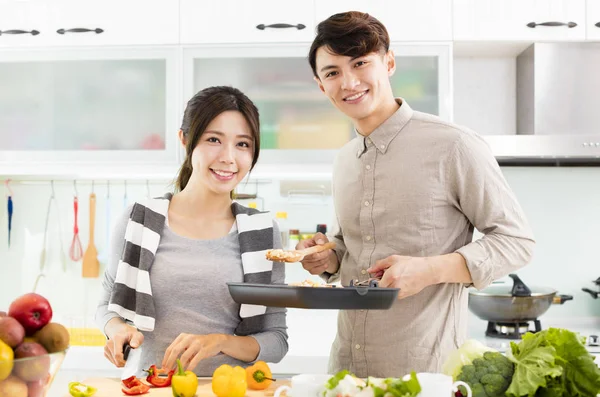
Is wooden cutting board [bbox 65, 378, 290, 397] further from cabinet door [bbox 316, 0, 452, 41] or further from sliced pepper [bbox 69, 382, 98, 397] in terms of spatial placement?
cabinet door [bbox 316, 0, 452, 41]

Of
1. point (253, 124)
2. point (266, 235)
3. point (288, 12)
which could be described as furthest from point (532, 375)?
point (288, 12)

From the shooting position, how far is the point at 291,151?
299 centimetres

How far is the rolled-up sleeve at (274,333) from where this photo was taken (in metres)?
1.69

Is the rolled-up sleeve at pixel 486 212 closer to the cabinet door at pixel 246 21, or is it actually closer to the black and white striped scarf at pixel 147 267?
the black and white striped scarf at pixel 147 267

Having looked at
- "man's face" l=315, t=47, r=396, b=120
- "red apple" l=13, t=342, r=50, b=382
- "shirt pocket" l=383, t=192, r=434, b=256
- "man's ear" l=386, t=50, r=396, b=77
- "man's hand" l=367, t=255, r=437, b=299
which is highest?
"man's ear" l=386, t=50, r=396, b=77

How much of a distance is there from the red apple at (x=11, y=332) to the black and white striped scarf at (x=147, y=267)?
1.98 feet

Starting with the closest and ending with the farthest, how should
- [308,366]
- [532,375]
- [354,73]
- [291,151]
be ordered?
[532,375] → [354,73] → [308,366] → [291,151]

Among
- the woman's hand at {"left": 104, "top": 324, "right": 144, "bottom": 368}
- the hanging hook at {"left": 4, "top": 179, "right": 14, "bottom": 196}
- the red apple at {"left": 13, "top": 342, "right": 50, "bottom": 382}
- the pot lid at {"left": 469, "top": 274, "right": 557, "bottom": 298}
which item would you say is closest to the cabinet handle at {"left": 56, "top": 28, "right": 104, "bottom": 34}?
the hanging hook at {"left": 4, "top": 179, "right": 14, "bottom": 196}

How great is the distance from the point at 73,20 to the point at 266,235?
178 cm

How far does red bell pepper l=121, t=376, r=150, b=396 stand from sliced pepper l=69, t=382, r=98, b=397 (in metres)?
0.07

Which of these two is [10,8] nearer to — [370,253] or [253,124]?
[253,124]

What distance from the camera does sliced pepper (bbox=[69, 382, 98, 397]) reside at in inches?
55.1

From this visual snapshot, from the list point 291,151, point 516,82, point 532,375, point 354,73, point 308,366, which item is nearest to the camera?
point 532,375

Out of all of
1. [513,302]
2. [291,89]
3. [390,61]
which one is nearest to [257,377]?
[390,61]
